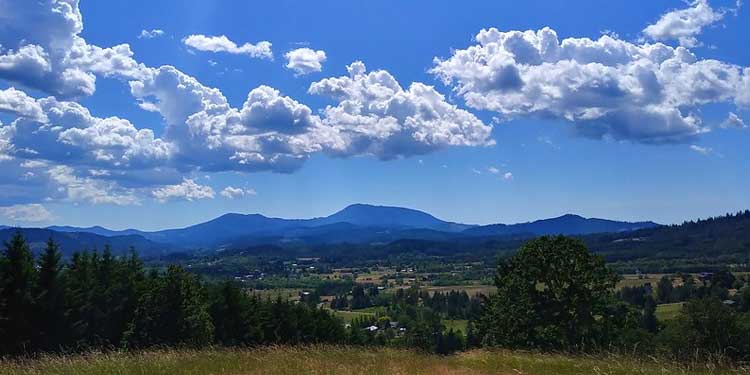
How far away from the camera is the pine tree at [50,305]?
92.1 ft

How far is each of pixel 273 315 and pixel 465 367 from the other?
4603 centimetres

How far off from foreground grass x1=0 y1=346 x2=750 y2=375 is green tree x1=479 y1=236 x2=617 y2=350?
51.2ft

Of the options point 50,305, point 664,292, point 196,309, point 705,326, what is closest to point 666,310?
point 664,292

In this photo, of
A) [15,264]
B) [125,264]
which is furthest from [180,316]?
[125,264]

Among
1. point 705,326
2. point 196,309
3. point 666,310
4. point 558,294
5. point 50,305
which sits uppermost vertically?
point 558,294

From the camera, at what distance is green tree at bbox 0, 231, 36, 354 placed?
26.2 m

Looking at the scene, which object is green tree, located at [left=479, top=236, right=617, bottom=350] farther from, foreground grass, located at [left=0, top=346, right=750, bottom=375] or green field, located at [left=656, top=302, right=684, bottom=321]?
green field, located at [left=656, top=302, right=684, bottom=321]

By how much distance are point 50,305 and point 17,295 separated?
1.96 meters

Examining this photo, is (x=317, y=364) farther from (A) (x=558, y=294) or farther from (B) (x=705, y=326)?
(B) (x=705, y=326)

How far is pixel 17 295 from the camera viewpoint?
26.9 metres

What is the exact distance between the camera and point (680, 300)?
113500 millimetres

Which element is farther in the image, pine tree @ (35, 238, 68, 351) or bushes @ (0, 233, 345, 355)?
pine tree @ (35, 238, 68, 351)

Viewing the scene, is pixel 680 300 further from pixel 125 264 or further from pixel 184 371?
pixel 184 371

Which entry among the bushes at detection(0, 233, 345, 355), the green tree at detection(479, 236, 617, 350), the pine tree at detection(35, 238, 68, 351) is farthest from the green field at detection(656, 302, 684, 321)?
the pine tree at detection(35, 238, 68, 351)
